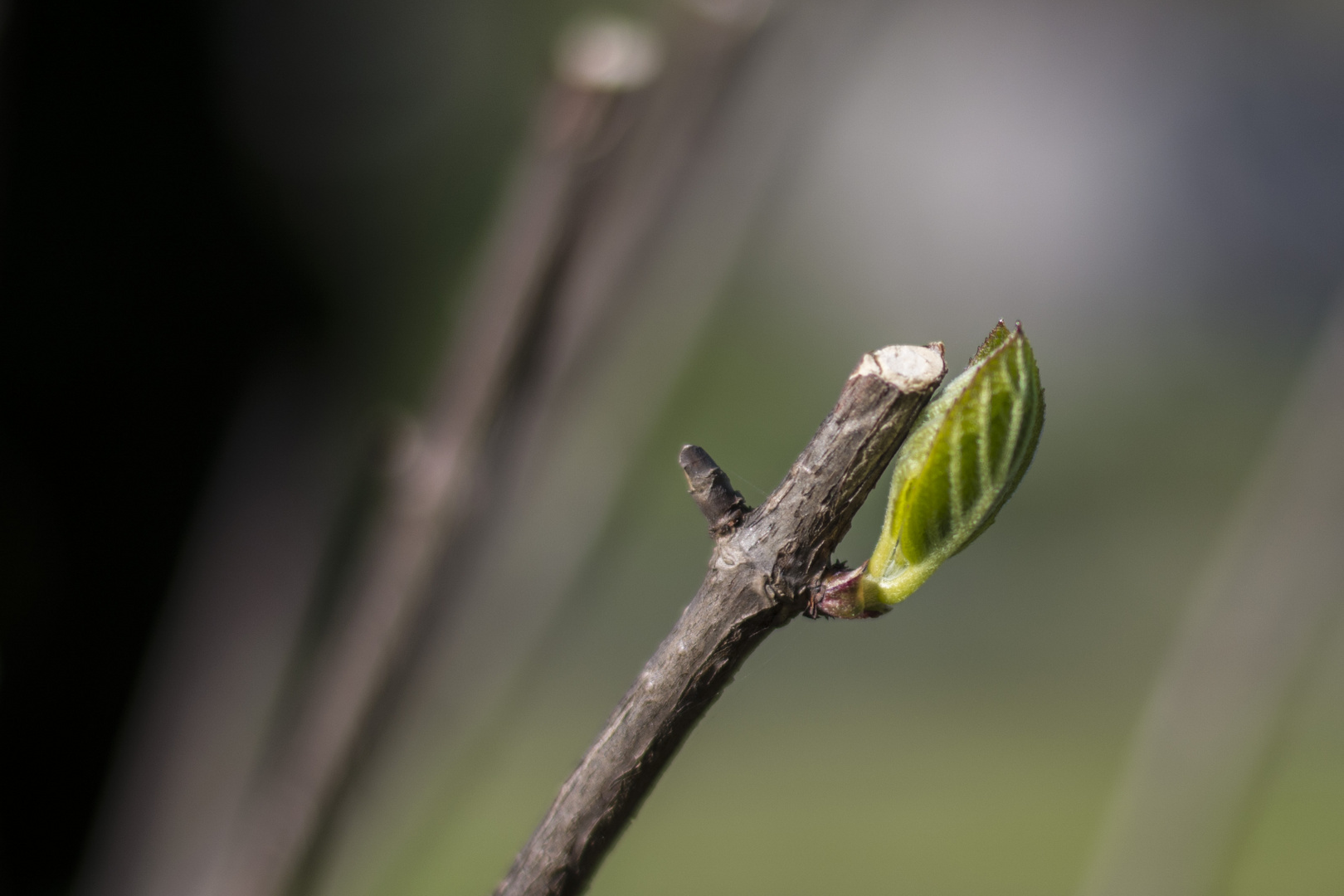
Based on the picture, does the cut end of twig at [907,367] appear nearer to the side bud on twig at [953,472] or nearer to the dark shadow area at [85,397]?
the side bud on twig at [953,472]

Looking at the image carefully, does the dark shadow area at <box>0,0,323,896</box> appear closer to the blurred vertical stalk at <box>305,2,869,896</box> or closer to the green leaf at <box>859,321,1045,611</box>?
the blurred vertical stalk at <box>305,2,869,896</box>

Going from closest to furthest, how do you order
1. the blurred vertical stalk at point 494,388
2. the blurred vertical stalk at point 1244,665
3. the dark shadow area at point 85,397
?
the blurred vertical stalk at point 494,388 < the blurred vertical stalk at point 1244,665 < the dark shadow area at point 85,397

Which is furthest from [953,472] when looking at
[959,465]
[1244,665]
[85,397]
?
[85,397]

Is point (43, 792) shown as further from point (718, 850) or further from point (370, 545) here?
point (718, 850)

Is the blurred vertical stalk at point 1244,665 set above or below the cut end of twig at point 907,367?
below

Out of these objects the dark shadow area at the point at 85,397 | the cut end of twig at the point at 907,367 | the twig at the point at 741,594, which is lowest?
the dark shadow area at the point at 85,397

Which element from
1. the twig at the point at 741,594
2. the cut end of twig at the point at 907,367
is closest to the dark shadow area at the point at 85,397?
the twig at the point at 741,594

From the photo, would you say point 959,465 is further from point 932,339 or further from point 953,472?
point 932,339

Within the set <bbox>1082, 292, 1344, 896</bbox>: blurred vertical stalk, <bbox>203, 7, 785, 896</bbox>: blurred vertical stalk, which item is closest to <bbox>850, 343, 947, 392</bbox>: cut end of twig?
<bbox>203, 7, 785, 896</bbox>: blurred vertical stalk
